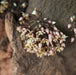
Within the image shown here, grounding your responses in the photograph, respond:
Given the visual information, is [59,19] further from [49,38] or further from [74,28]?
[49,38]

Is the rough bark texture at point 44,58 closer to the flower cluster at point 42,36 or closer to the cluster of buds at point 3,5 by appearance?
the flower cluster at point 42,36

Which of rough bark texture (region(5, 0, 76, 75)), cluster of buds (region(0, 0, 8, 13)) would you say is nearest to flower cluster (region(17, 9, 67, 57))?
rough bark texture (region(5, 0, 76, 75))

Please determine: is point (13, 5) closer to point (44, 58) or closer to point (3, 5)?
point (3, 5)

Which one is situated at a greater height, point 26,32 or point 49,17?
point 49,17

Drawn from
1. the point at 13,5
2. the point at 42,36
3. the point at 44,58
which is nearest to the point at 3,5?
the point at 13,5

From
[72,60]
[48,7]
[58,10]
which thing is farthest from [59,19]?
[72,60]

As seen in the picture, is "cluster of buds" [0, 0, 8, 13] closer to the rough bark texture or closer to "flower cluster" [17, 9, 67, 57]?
the rough bark texture
